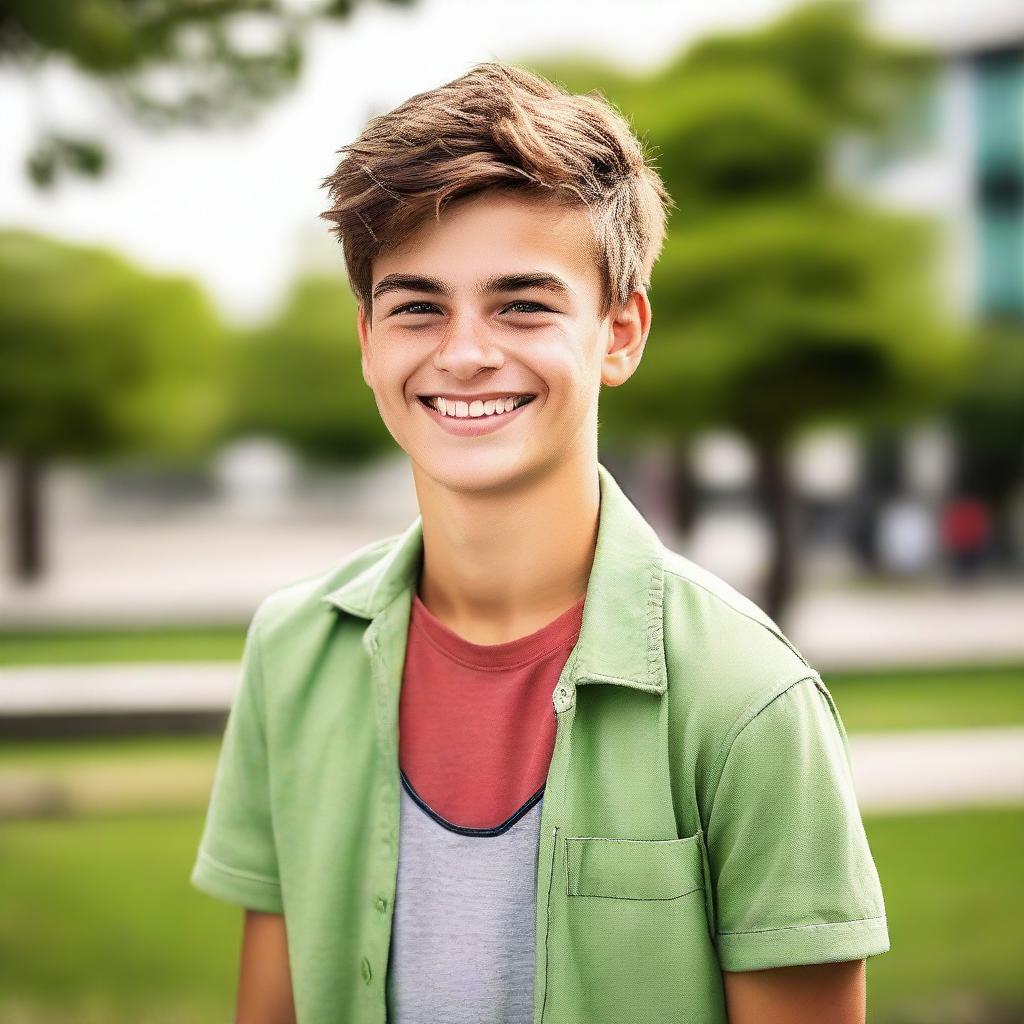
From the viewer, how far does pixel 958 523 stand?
2211cm

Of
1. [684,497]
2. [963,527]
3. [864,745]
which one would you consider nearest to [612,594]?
[864,745]

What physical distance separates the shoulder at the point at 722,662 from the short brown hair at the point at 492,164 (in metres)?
0.41

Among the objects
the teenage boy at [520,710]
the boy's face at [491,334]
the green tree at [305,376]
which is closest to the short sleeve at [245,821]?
the teenage boy at [520,710]

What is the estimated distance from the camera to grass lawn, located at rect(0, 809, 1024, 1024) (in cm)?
455

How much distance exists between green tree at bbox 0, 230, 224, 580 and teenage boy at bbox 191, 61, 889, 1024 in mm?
12952

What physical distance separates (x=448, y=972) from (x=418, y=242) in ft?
3.02

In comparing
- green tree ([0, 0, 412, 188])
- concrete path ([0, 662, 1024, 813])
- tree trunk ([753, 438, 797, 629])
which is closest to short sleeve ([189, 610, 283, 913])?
green tree ([0, 0, 412, 188])

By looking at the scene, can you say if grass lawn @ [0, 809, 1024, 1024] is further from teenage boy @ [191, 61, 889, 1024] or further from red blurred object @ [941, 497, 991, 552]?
red blurred object @ [941, 497, 991, 552]

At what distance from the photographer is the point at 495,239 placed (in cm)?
158

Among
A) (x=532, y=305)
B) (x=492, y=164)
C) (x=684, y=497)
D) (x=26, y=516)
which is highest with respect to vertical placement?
(x=684, y=497)

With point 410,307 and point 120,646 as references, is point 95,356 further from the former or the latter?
point 410,307

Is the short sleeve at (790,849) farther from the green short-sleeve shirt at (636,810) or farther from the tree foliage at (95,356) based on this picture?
the tree foliage at (95,356)

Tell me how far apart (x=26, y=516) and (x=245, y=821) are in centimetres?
1963

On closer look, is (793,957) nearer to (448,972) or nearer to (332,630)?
(448,972)
